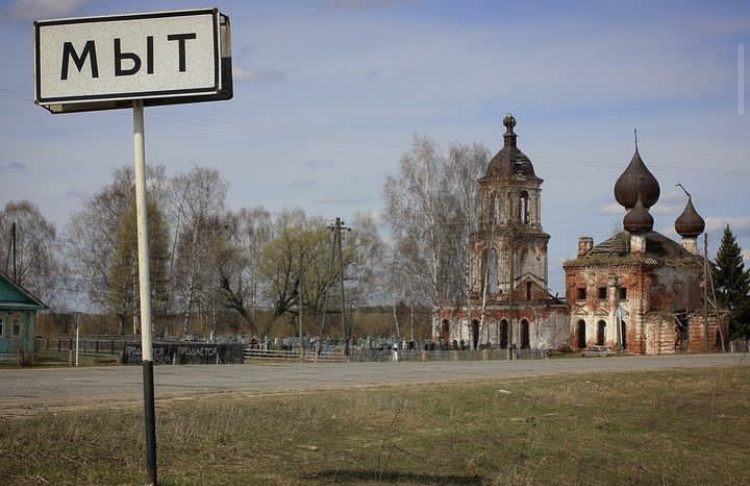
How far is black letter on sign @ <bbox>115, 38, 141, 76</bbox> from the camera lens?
924 centimetres

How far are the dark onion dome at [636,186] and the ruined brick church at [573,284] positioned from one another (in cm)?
11

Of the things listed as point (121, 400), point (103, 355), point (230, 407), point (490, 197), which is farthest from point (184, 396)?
point (490, 197)

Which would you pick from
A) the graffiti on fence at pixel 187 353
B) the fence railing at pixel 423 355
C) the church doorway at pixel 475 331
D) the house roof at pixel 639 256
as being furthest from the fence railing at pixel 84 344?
the house roof at pixel 639 256

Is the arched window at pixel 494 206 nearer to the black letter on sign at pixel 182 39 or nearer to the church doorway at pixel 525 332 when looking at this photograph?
the church doorway at pixel 525 332

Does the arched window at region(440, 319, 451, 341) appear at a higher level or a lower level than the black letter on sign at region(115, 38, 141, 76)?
lower

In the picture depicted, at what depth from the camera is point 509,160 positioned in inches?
3110

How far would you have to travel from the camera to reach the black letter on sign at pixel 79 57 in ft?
30.5

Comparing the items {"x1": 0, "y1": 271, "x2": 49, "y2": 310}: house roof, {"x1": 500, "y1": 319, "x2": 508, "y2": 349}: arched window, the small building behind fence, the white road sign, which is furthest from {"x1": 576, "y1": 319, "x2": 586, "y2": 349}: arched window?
the white road sign

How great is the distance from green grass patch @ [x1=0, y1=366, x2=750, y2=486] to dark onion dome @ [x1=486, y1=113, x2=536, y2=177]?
52359 millimetres

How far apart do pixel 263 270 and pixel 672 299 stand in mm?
31687

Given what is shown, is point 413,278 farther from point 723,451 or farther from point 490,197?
point 723,451

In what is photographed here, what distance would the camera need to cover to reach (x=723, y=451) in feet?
63.5

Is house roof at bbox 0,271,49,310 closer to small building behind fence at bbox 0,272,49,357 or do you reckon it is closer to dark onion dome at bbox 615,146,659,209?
small building behind fence at bbox 0,272,49,357

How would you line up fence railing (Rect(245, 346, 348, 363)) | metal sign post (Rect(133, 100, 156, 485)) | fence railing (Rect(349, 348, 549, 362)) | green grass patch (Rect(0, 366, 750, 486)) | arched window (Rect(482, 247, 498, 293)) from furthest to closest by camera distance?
arched window (Rect(482, 247, 498, 293)) < fence railing (Rect(349, 348, 549, 362)) < fence railing (Rect(245, 346, 348, 363)) < green grass patch (Rect(0, 366, 750, 486)) < metal sign post (Rect(133, 100, 156, 485))
